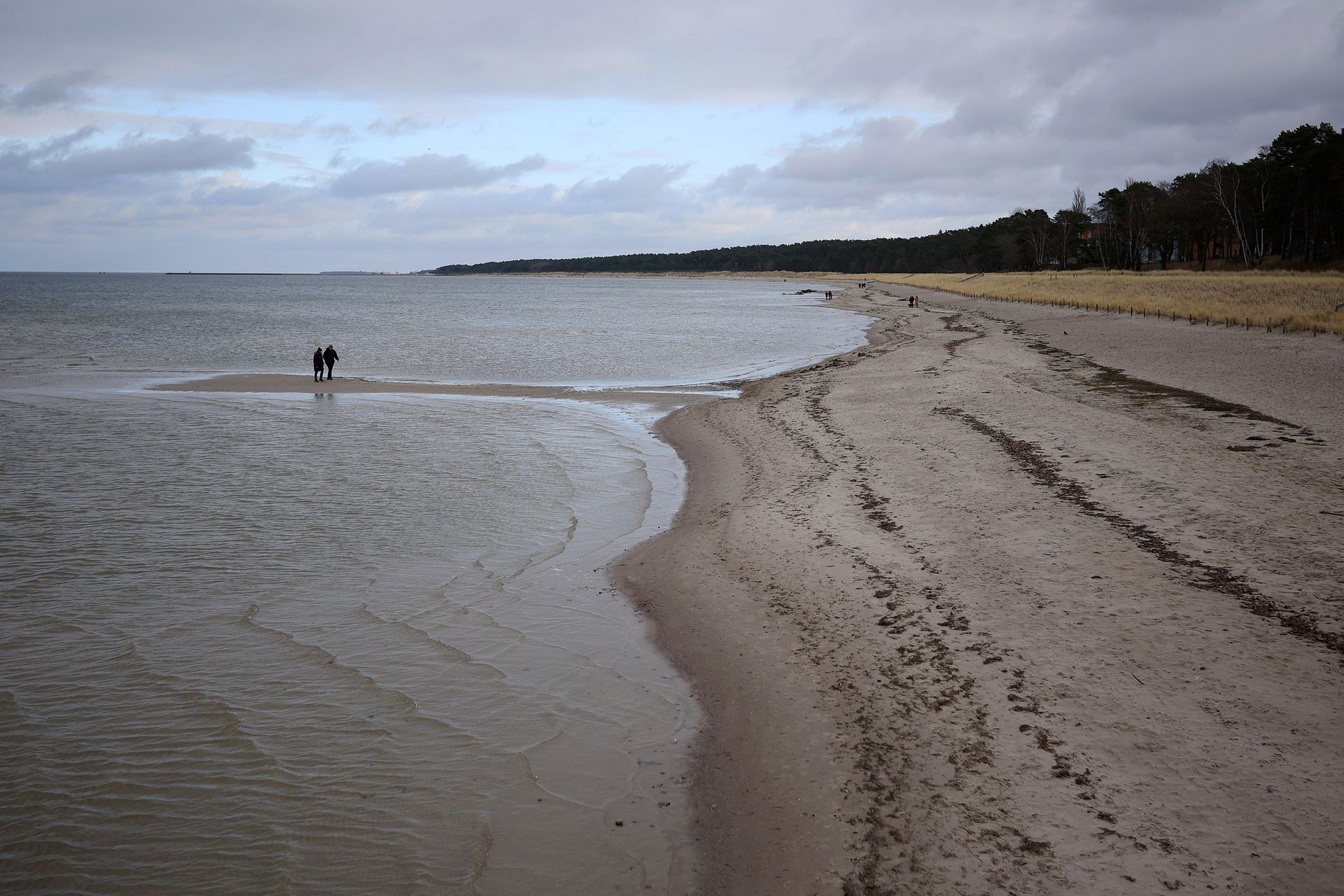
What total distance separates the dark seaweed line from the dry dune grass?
22456 mm

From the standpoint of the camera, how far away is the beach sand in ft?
15.3

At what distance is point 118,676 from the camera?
767 centimetres

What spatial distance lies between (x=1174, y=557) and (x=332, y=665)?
28.7 ft

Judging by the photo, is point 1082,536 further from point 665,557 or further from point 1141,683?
point 665,557

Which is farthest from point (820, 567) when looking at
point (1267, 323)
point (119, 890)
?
point (1267, 323)

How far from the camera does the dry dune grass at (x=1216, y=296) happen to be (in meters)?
31.0

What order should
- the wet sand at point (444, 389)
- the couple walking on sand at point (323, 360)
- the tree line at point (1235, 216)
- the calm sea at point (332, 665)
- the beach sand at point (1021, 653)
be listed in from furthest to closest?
the tree line at point (1235, 216)
the couple walking on sand at point (323, 360)
the wet sand at point (444, 389)
the calm sea at point (332, 665)
the beach sand at point (1021, 653)

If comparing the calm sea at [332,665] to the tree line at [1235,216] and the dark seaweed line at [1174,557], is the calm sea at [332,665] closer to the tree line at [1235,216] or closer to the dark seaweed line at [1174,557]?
the dark seaweed line at [1174,557]

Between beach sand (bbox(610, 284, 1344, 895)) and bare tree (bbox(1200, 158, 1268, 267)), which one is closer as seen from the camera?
beach sand (bbox(610, 284, 1344, 895))

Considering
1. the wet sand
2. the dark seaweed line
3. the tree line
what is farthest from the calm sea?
the tree line

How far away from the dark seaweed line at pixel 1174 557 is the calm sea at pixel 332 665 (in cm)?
519

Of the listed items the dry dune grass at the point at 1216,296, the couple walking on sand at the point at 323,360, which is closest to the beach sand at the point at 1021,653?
the dry dune grass at the point at 1216,296

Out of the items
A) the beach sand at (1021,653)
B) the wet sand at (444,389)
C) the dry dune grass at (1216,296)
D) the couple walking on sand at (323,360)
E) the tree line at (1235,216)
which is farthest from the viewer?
the tree line at (1235,216)

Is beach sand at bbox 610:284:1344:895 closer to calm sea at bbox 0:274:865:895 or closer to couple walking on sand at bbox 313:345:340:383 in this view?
calm sea at bbox 0:274:865:895
